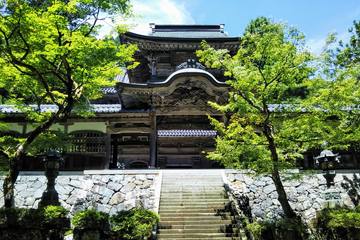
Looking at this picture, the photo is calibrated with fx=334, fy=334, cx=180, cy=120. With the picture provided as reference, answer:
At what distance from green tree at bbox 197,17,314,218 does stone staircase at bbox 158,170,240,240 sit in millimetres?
2209

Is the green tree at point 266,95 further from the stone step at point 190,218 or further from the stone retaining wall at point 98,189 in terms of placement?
the stone retaining wall at point 98,189

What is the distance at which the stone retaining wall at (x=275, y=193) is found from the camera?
14922 mm

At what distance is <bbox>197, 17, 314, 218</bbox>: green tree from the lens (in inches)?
481

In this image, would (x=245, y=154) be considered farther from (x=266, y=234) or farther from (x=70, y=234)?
(x=70, y=234)

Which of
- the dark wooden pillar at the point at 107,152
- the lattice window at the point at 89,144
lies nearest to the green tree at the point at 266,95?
the dark wooden pillar at the point at 107,152

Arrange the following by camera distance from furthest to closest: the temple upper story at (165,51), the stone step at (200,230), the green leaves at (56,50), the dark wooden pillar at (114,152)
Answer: the temple upper story at (165,51), the dark wooden pillar at (114,152), the stone step at (200,230), the green leaves at (56,50)

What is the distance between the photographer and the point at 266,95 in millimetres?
12375

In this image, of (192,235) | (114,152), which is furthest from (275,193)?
(114,152)

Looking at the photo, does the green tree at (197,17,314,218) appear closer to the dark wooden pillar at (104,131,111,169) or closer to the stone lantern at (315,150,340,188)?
the stone lantern at (315,150,340,188)

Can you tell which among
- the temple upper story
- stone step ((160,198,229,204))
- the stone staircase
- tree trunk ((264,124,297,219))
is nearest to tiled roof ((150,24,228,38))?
the temple upper story

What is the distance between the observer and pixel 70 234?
515 inches

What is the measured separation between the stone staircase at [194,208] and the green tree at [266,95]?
221 cm

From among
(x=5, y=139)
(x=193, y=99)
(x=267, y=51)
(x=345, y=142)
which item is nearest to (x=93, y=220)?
(x=5, y=139)

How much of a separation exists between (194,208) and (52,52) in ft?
26.7
